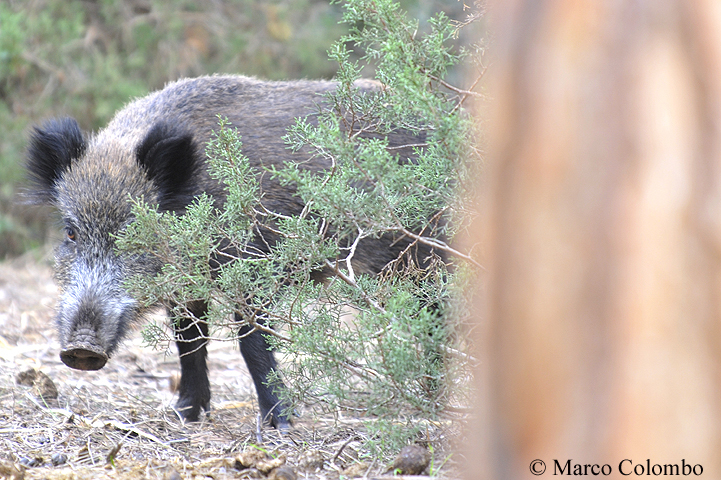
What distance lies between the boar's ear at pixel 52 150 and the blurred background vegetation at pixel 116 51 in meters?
4.04

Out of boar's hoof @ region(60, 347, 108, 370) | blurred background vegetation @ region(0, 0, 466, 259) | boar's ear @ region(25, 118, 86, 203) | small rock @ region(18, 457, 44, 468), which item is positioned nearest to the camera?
small rock @ region(18, 457, 44, 468)

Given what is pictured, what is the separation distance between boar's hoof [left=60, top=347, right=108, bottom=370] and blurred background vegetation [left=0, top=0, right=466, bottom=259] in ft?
16.2

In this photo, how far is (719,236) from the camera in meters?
1.33

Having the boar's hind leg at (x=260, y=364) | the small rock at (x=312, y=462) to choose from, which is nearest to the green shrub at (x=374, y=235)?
the small rock at (x=312, y=462)

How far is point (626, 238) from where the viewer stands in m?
1.33

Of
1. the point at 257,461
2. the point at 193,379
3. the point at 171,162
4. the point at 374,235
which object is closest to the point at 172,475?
the point at 257,461

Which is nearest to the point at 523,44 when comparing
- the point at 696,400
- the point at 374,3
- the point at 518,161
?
the point at 518,161

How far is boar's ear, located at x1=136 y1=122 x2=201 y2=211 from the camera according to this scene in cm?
358

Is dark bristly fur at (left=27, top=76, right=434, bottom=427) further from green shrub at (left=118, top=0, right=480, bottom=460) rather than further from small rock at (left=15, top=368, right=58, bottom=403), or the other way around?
green shrub at (left=118, top=0, right=480, bottom=460)

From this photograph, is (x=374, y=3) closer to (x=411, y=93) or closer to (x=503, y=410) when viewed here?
(x=411, y=93)

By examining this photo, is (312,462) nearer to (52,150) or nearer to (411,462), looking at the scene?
(411,462)

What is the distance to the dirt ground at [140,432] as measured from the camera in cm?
261

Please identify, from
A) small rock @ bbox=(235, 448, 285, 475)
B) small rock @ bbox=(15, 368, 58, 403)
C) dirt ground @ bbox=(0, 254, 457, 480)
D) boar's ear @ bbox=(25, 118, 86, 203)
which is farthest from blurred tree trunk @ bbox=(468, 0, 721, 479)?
boar's ear @ bbox=(25, 118, 86, 203)

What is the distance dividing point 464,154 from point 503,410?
1.07 metres
